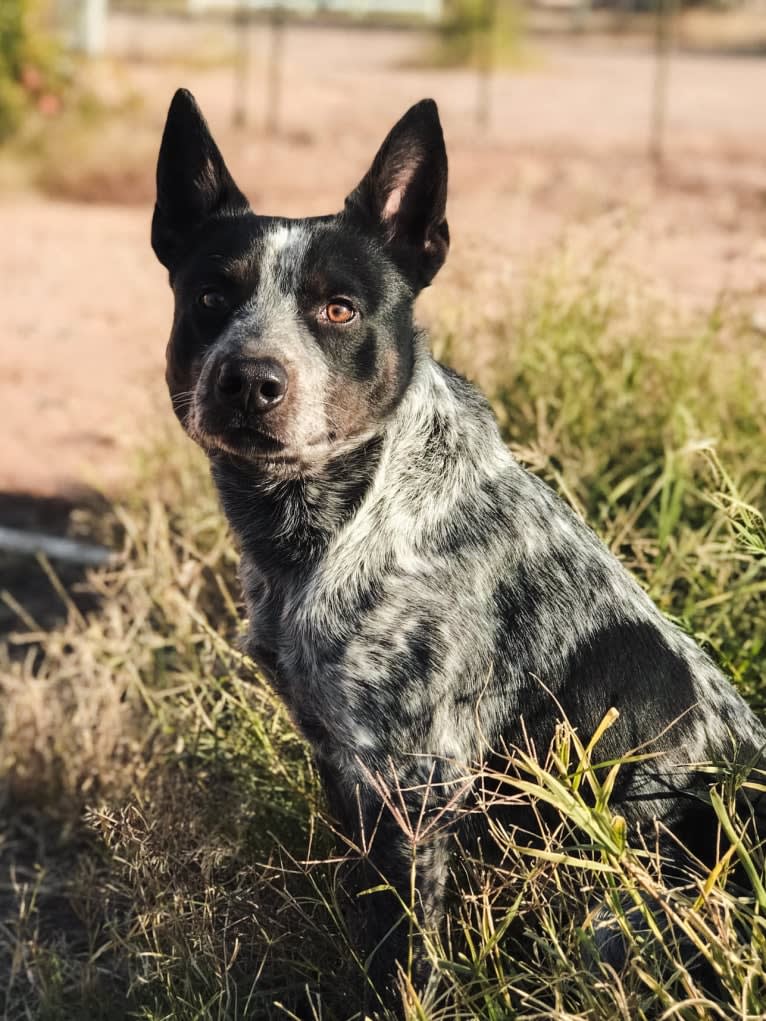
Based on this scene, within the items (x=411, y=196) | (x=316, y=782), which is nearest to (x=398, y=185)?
(x=411, y=196)

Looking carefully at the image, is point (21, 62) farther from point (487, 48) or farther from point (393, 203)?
point (393, 203)

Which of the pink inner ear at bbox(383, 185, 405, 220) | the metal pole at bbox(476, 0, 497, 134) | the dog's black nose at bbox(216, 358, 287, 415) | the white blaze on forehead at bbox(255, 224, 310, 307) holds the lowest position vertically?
the dog's black nose at bbox(216, 358, 287, 415)

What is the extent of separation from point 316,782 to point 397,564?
818 mm

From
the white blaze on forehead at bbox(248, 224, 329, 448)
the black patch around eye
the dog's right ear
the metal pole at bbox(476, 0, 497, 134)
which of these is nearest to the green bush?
the metal pole at bbox(476, 0, 497, 134)

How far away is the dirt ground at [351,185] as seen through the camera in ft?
20.2

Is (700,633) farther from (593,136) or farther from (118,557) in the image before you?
(593,136)

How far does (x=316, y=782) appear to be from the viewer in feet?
11.3

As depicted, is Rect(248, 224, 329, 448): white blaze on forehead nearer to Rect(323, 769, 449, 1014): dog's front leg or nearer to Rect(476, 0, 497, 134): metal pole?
Rect(323, 769, 449, 1014): dog's front leg

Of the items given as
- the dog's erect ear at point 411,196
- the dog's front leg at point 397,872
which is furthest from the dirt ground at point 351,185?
the dog's front leg at point 397,872

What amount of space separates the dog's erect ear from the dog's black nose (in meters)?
0.50

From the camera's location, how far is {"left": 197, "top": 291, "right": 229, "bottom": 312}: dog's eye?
3031 millimetres

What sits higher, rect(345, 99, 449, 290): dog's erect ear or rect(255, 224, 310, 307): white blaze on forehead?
rect(345, 99, 449, 290): dog's erect ear

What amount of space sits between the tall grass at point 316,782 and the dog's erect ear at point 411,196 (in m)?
0.71

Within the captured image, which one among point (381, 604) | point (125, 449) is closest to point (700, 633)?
point (381, 604)
